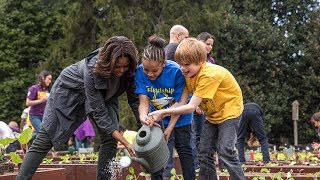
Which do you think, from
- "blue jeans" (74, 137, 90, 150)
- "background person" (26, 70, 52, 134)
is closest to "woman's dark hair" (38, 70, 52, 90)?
"background person" (26, 70, 52, 134)

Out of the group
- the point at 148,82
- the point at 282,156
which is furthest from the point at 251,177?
the point at 282,156

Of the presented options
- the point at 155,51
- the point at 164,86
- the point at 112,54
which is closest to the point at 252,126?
the point at 164,86

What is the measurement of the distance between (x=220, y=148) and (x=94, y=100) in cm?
105

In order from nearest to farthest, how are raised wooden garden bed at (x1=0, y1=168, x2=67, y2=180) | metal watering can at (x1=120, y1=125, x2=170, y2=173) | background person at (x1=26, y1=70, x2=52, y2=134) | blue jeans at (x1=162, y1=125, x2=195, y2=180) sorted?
metal watering can at (x1=120, y1=125, x2=170, y2=173), blue jeans at (x1=162, y1=125, x2=195, y2=180), raised wooden garden bed at (x1=0, y1=168, x2=67, y2=180), background person at (x1=26, y1=70, x2=52, y2=134)

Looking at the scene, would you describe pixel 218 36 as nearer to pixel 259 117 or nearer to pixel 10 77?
pixel 10 77

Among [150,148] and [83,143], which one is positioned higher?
[150,148]

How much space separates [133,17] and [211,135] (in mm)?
18524

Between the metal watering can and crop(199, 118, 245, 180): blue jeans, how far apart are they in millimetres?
572

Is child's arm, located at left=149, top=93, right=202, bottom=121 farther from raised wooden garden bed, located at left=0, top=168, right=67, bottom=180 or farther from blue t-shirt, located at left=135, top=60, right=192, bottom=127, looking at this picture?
raised wooden garden bed, located at left=0, top=168, right=67, bottom=180

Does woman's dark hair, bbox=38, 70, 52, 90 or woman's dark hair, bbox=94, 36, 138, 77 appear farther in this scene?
woman's dark hair, bbox=38, 70, 52, 90

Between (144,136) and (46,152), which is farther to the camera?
(46,152)

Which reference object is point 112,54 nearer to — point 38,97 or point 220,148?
point 220,148

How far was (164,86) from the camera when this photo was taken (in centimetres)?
493

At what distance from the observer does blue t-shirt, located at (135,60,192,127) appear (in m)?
4.89
